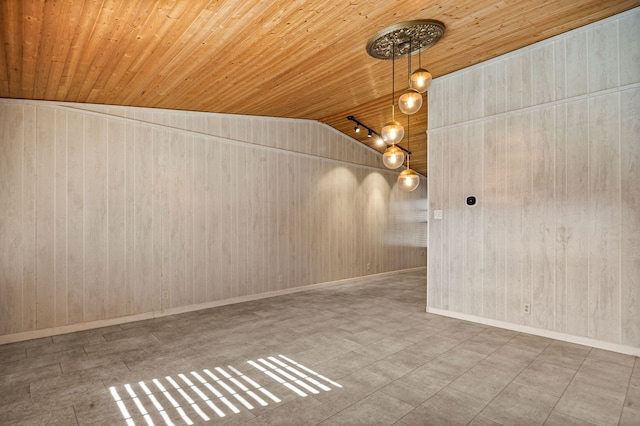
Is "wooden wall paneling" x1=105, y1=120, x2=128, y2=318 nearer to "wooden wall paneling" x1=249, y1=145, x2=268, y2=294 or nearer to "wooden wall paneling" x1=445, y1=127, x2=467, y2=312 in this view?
"wooden wall paneling" x1=249, y1=145, x2=268, y2=294

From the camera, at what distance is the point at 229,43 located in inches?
146

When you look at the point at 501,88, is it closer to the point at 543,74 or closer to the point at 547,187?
the point at 543,74

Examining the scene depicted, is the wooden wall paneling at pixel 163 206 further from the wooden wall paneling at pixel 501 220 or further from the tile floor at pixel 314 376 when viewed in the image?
the wooden wall paneling at pixel 501 220

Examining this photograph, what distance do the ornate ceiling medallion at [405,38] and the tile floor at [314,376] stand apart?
3532 millimetres

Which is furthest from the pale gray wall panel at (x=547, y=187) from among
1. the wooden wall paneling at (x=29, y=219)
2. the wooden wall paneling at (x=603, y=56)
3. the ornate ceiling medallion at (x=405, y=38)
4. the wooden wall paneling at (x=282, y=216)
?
the wooden wall paneling at (x=29, y=219)

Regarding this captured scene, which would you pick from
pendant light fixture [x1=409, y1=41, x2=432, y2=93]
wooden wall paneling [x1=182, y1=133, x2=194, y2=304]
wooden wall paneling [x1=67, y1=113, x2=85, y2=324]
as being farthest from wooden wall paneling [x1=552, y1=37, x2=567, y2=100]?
wooden wall paneling [x1=67, y1=113, x2=85, y2=324]

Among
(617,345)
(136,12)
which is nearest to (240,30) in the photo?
(136,12)

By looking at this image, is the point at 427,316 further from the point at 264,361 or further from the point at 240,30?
the point at 240,30

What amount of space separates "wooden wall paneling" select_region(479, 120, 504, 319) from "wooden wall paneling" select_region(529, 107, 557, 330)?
0.46 meters

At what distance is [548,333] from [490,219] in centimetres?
162

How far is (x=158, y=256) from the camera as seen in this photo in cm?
562

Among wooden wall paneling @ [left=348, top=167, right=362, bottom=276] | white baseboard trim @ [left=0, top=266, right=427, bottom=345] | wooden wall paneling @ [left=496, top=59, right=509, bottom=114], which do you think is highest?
wooden wall paneling @ [left=496, top=59, right=509, bottom=114]

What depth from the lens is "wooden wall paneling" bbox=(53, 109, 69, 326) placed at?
15.7 ft

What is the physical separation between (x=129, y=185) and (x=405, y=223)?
737 cm
